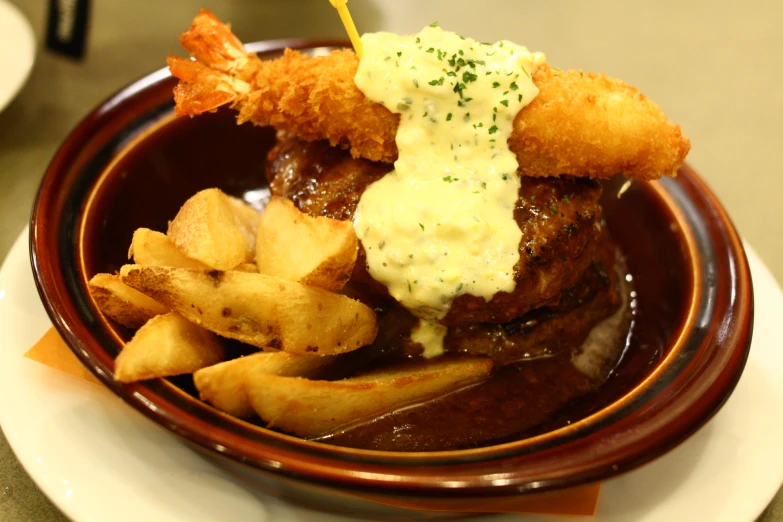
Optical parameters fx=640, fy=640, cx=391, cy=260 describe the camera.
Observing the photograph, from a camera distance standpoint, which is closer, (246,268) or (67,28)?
(246,268)

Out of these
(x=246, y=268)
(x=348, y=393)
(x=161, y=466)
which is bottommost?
(x=161, y=466)

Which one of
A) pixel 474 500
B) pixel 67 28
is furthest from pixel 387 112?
pixel 67 28

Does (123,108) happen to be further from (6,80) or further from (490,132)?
(490,132)

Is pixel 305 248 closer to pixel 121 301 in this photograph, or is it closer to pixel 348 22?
pixel 121 301

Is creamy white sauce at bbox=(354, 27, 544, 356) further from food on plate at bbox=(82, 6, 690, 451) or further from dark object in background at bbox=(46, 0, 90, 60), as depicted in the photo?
dark object in background at bbox=(46, 0, 90, 60)

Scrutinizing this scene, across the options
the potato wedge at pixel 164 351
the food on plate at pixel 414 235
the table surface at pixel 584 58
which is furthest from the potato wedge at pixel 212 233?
the table surface at pixel 584 58

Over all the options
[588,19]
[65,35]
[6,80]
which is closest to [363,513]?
[6,80]
